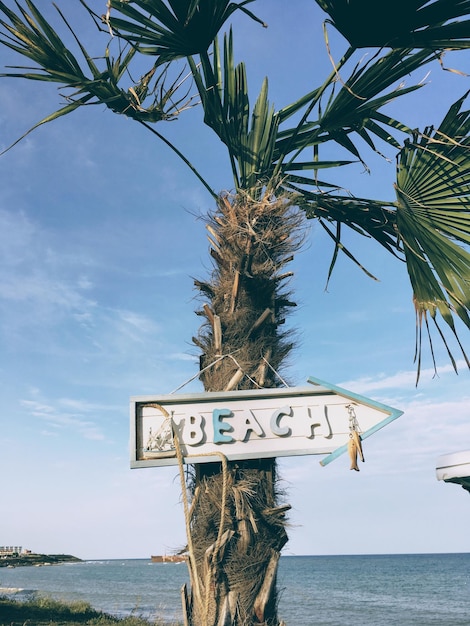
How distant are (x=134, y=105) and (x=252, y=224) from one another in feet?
3.90

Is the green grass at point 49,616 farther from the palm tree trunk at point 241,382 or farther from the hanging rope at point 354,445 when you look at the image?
the hanging rope at point 354,445

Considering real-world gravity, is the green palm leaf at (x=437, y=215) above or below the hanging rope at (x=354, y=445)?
above

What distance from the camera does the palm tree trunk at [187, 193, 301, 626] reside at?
3.49 meters

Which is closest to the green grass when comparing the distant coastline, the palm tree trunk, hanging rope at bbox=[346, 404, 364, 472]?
the palm tree trunk

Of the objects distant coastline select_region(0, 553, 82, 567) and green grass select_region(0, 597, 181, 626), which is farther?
distant coastline select_region(0, 553, 82, 567)

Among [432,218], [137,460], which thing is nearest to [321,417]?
[137,460]

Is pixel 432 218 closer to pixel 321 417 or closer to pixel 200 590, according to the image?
pixel 321 417

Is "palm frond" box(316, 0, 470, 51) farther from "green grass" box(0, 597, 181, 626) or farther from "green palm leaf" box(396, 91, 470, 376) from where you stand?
"green grass" box(0, 597, 181, 626)

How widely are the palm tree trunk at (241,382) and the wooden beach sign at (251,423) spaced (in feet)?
0.43

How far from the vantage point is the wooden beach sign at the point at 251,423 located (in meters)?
3.69

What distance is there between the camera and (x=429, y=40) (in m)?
3.68

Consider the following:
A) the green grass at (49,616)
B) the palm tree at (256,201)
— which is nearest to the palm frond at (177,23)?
the palm tree at (256,201)

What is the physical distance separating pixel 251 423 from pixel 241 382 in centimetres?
31

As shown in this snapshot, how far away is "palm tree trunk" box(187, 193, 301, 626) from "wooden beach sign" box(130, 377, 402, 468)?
0.13 m
